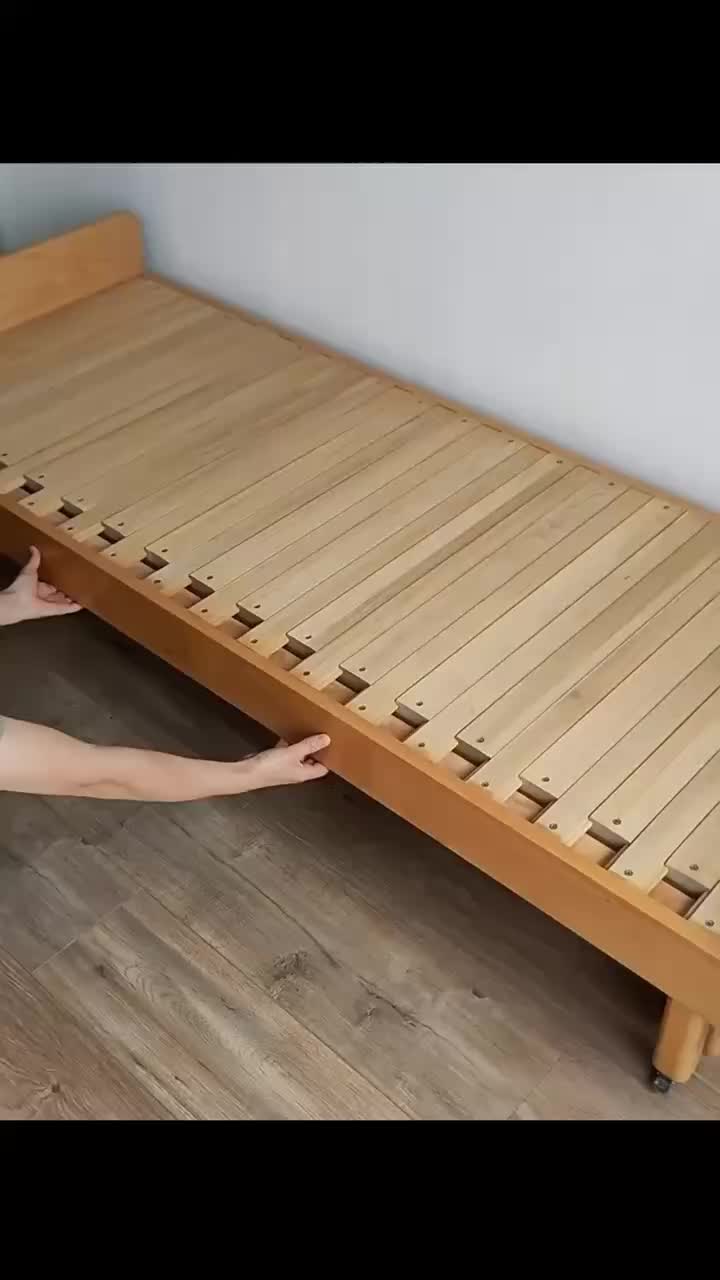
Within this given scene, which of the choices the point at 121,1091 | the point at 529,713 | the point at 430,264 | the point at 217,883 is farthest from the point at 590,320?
the point at 121,1091

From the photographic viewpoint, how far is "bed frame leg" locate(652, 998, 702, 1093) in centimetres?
112

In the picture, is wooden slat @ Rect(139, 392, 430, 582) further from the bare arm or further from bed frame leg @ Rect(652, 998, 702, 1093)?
bed frame leg @ Rect(652, 998, 702, 1093)

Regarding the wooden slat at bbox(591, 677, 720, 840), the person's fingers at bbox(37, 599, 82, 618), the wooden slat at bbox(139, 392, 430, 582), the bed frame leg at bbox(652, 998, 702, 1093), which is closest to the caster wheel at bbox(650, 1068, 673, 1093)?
the bed frame leg at bbox(652, 998, 702, 1093)

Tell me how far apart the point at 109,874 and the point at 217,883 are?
147 millimetres

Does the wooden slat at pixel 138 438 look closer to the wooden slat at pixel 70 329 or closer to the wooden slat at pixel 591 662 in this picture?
the wooden slat at pixel 70 329

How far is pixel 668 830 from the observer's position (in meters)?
1.12

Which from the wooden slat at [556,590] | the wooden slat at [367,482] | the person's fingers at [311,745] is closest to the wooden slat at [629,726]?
the wooden slat at [556,590]

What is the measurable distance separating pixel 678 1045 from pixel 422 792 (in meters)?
0.37

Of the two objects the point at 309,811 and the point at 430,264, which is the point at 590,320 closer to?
the point at 430,264

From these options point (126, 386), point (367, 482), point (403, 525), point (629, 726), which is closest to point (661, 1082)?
point (629, 726)

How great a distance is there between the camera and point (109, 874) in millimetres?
1479

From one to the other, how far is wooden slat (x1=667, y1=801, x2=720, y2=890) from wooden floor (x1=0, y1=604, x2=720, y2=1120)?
1.02ft

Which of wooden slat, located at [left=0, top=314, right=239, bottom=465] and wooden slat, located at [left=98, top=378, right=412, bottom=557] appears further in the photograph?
wooden slat, located at [left=0, top=314, right=239, bottom=465]

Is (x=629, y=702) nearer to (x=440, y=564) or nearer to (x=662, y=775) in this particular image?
(x=662, y=775)
